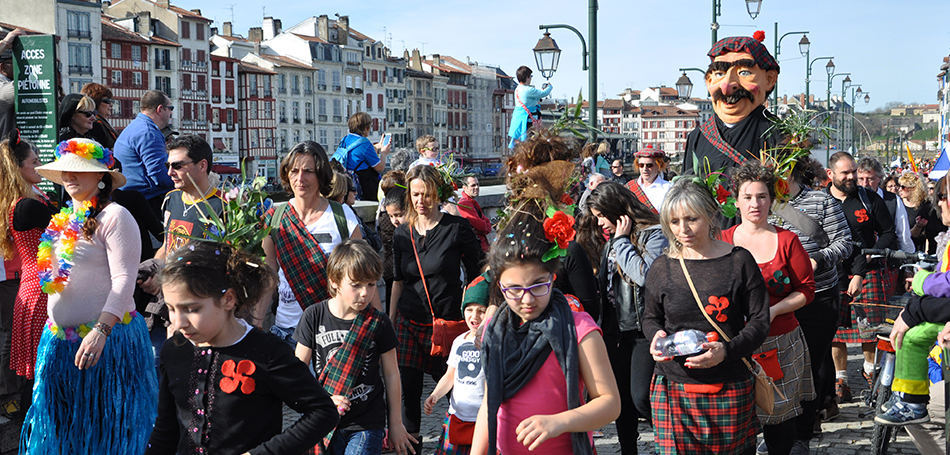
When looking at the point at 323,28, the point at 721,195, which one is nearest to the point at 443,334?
the point at 721,195

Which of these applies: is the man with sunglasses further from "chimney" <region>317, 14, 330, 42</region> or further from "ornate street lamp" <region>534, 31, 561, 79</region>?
"chimney" <region>317, 14, 330, 42</region>

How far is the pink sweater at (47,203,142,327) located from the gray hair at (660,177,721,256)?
107 inches

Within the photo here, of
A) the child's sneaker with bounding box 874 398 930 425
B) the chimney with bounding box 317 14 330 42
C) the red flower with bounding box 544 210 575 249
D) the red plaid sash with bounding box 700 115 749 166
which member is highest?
A: the chimney with bounding box 317 14 330 42

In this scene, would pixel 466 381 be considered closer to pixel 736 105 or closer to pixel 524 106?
pixel 736 105

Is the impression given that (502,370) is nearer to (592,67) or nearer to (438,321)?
(438,321)

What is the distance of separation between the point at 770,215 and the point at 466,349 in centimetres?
239

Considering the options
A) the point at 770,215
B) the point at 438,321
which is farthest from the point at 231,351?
the point at 770,215

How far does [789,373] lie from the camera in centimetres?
505

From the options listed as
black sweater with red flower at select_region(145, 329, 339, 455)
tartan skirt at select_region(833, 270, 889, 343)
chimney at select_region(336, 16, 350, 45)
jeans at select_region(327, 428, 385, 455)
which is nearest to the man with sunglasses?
tartan skirt at select_region(833, 270, 889, 343)

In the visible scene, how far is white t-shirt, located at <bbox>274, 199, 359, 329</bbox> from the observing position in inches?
218

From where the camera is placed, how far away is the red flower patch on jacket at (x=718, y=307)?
4.39 meters

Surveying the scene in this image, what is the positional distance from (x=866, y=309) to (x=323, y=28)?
8446 centimetres

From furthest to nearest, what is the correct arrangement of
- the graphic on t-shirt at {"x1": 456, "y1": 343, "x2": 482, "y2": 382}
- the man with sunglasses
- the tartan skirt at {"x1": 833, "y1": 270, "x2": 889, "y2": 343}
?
the man with sunglasses
the tartan skirt at {"x1": 833, "y1": 270, "x2": 889, "y2": 343}
the graphic on t-shirt at {"x1": 456, "y1": 343, "x2": 482, "y2": 382}

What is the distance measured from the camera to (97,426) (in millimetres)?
5016
